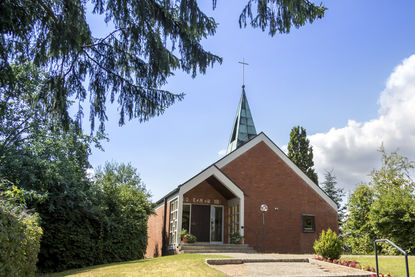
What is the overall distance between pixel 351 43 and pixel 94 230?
12.6 metres

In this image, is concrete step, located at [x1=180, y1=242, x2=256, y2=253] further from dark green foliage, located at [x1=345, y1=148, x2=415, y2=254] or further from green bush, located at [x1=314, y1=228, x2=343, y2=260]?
dark green foliage, located at [x1=345, y1=148, x2=415, y2=254]

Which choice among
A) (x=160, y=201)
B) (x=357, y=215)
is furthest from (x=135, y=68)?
(x=357, y=215)

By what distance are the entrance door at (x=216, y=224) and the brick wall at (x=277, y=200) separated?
144 centimetres

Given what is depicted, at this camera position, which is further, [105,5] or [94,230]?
[94,230]

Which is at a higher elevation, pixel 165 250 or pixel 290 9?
pixel 290 9

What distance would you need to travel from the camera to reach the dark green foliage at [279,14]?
14.9 ft

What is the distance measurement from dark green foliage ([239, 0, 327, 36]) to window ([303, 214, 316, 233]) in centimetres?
1662

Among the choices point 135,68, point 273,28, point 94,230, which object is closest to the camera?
point 273,28

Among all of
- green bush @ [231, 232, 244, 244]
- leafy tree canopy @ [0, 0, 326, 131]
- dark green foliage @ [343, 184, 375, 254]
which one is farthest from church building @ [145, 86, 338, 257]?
leafy tree canopy @ [0, 0, 326, 131]

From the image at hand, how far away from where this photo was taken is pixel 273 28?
4738 mm

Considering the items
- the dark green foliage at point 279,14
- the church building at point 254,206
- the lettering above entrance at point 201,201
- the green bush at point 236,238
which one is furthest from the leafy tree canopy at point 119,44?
the lettering above entrance at point 201,201

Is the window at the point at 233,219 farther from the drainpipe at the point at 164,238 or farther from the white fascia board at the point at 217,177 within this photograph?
the drainpipe at the point at 164,238

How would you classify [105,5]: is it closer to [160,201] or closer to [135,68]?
[135,68]

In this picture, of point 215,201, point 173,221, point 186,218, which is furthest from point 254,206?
point 173,221
